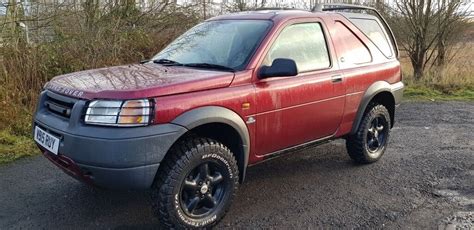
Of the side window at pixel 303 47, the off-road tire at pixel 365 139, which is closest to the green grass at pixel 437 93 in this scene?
the off-road tire at pixel 365 139

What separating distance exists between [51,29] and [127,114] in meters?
5.92

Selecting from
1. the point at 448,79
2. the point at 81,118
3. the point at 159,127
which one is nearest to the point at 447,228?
the point at 159,127

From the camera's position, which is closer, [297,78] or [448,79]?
[297,78]

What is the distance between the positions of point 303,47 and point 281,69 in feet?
2.40

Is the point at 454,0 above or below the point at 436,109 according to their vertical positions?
above

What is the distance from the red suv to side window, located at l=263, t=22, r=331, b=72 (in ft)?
0.04

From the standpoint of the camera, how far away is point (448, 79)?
11000 mm

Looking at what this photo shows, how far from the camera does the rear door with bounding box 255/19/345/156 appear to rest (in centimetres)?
359

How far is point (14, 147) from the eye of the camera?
5312 millimetres

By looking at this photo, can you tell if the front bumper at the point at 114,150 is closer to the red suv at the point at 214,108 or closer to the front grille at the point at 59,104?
the red suv at the point at 214,108

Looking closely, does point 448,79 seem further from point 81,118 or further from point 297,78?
point 81,118

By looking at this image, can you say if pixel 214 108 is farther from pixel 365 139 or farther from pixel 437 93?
pixel 437 93

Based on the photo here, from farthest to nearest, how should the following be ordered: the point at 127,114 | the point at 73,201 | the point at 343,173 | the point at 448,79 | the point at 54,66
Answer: the point at 448,79 → the point at 54,66 → the point at 343,173 → the point at 73,201 → the point at 127,114

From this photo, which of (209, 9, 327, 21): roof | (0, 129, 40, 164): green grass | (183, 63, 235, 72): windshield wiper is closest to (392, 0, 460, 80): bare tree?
(209, 9, 327, 21): roof
